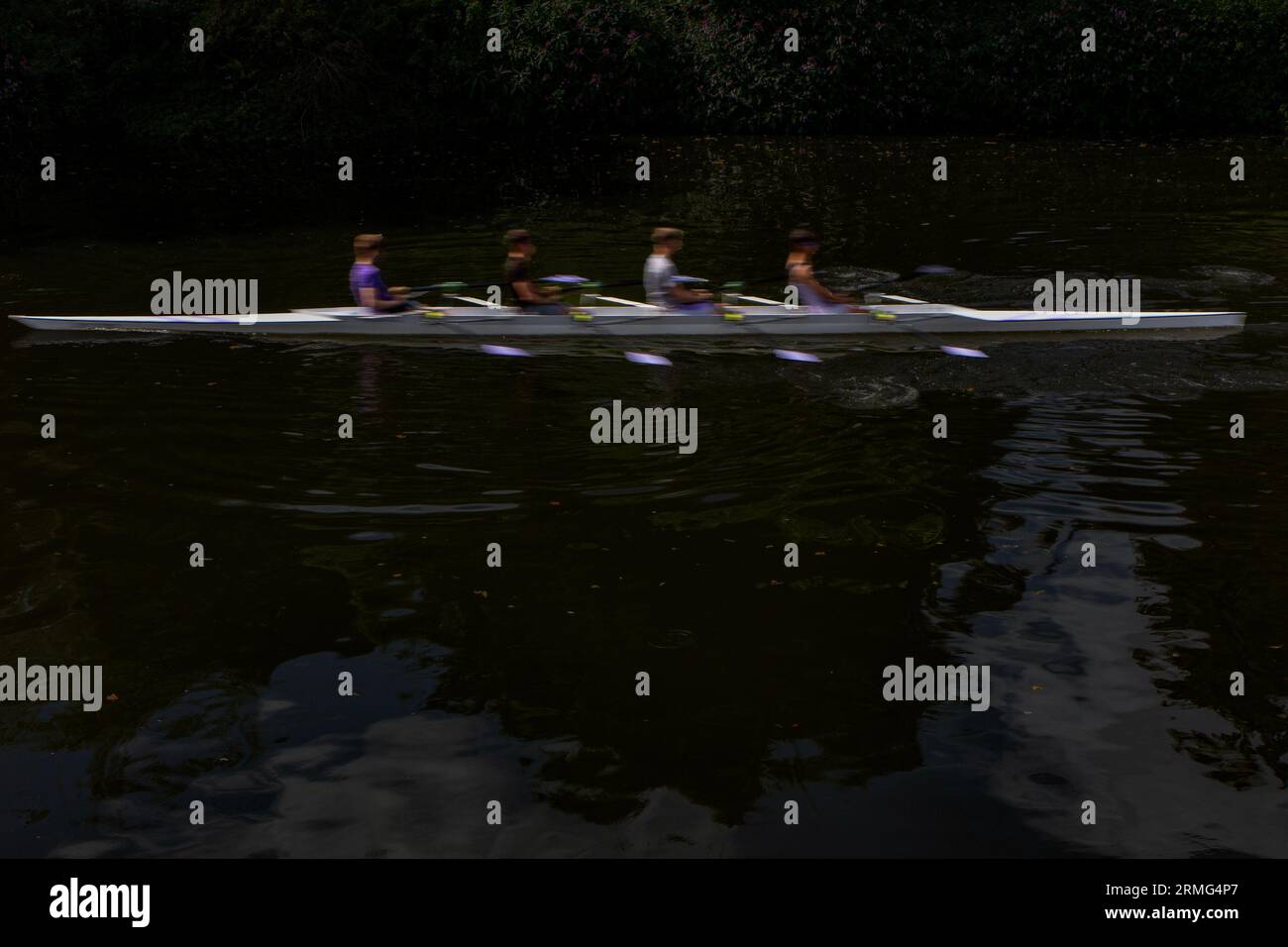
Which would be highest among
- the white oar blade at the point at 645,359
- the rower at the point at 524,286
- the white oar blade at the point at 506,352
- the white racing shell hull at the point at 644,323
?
the rower at the point at 524,286

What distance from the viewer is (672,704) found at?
827 cm

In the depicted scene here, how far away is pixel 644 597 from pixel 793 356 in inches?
250

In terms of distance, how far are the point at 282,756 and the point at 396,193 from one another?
70.9 ft

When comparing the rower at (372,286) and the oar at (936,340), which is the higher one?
the rower at (372,286)

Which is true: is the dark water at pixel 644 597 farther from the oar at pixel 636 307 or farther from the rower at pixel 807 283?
the rower at pixel 807 283

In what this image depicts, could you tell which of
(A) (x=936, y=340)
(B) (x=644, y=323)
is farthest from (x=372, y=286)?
(A) (x=936, y=340)

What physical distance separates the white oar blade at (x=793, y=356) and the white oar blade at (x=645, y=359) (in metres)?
1.32

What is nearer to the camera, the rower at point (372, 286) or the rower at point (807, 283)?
the rower at point (807, 283)

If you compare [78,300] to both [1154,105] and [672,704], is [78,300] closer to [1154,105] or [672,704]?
[672,704]

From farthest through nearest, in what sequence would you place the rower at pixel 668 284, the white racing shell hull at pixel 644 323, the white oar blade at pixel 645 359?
1. the rower at pixel 668 284
2. the white racing shell hull at pixel 644 323
3. the white oar blade at pixel 645 359

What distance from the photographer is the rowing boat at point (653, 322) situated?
51.0 feet

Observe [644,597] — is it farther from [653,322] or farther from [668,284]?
[668,284]

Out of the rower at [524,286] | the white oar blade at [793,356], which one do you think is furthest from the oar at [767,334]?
the rower at [524,286]
